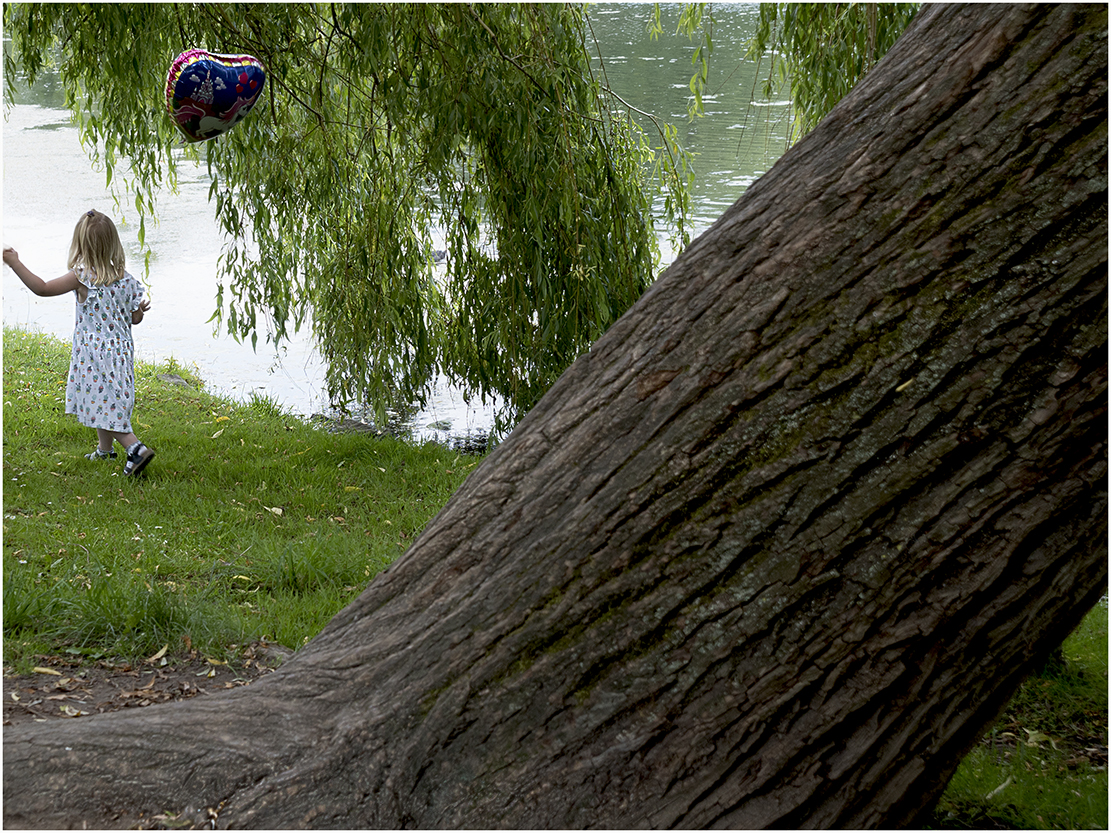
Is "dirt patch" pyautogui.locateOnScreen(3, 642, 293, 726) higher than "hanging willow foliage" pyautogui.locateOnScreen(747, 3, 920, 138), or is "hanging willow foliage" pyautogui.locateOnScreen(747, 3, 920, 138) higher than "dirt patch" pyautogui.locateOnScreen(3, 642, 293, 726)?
"hanging willow foliage" pyautogui.locateOnScreen(747, 3, 920, 138)

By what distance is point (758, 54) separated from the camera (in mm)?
5219

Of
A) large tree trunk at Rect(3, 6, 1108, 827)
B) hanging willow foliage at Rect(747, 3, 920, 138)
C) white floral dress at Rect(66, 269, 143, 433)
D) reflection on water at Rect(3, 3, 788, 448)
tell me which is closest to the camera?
large tree trunk at Rect(3, 6, 1108, 827)

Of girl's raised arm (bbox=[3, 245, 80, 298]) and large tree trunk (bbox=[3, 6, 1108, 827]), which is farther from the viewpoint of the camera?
girl's raised arm (bbox=[3, 245, 80, 298])

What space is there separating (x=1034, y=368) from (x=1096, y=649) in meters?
3.15

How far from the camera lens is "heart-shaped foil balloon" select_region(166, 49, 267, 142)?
4.11m

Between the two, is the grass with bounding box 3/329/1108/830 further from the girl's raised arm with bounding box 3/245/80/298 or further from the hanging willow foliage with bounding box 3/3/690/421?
the girl's raised arm with bounding box 3/245/80/298

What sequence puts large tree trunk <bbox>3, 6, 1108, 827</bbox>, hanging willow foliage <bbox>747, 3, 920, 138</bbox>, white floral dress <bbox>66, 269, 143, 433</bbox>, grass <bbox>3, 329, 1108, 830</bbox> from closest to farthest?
1. large tree trunk <bbox>3, 6, 1108, 827</bbox>
2. grass <bbox>3, 329, 1108, 830</bbox>
3. hanging willow foliage <bbox>747, 3, 920, 138</bbox>
4. white floral dress <bbox>66, 269, 143, 433</bbox>

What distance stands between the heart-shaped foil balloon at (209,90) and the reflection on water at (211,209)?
1788 millimetres

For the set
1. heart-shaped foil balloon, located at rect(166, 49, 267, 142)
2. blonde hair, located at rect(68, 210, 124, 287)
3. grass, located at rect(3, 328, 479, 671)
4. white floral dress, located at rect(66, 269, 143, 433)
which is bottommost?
grass, located at rect(3, 328, 479, 671)

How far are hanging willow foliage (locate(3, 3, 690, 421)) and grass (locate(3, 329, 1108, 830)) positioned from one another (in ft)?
2.56

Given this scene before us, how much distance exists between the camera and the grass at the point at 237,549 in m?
3.23

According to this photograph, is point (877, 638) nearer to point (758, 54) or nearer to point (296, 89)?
point (758, 54)

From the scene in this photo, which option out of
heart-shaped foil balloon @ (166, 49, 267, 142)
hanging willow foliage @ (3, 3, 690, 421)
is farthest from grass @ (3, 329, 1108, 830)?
heart-shaped foil balloon @ (166, 49, 267, 142)

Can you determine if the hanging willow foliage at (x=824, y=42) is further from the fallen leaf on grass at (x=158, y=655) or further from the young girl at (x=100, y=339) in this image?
the young girl at (x=100, y=339)
